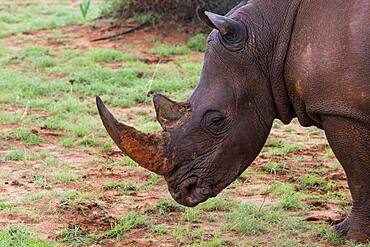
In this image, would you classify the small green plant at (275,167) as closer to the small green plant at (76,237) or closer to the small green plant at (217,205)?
the small green plant at (217,205)

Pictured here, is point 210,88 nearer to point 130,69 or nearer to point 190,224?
point 190,224

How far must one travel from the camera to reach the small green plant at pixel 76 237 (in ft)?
19.1

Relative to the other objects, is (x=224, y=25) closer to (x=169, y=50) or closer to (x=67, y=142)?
(x=67, y=142)

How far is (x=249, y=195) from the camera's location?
692 cm

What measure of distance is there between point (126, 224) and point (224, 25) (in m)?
1.50

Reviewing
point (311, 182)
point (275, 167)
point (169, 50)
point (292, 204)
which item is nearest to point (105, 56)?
point (169, 50)

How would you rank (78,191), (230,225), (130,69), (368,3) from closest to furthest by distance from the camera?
(368,3), (230,225), (78,191), (130,69)

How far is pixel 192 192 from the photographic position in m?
5.77

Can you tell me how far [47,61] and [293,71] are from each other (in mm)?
6497

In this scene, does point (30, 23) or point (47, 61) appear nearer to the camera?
point (47, 61)

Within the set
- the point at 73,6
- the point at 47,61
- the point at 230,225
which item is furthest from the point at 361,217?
the point at 73,6

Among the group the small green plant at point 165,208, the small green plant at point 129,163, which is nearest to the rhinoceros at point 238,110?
the small green plant at point 165,208

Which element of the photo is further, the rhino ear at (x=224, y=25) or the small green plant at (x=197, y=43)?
the small green plant at (x=197, y=43)

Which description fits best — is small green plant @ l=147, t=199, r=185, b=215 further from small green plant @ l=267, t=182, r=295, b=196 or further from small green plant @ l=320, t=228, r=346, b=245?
small green plant @ l=320, t=228, r=346, b=245
